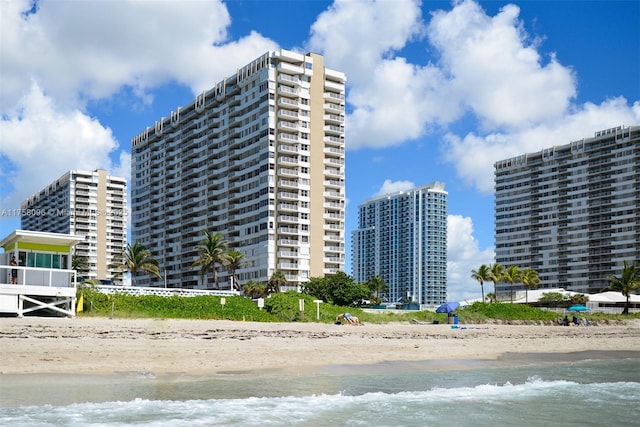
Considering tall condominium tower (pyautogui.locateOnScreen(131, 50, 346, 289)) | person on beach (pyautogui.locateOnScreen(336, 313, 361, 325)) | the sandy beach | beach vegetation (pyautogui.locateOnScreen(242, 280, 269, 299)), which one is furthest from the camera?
tall condominium tower (pyautogui.locateOnScreen(131, 50, 346, 289))

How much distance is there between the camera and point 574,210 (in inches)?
5428

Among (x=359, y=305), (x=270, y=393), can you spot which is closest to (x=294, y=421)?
(x=270, y=393)

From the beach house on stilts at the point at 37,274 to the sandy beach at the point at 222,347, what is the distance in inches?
95.4

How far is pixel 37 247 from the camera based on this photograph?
3356cm

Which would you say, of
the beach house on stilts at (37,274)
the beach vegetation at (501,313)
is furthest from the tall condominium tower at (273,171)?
the beach house on stilts at (37,274)

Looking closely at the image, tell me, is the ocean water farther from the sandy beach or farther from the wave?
the sandy beach

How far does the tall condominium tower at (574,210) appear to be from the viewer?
130 m

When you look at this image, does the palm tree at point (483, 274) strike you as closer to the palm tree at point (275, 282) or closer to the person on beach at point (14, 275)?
the palm tree at point (275, 282)

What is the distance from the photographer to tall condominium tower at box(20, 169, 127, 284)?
162m

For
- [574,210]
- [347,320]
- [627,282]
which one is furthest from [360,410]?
[574,210]

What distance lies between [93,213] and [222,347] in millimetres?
147087

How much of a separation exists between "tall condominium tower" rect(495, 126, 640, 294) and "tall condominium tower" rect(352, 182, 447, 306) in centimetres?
2760

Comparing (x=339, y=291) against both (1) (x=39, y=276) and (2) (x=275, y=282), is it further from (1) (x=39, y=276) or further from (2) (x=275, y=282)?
(1) (x=39, y=276)

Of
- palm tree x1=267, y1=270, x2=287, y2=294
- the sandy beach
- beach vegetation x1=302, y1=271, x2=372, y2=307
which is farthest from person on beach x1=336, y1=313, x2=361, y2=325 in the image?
palm tree x1=267, y1=270, x2=287, y2=294
